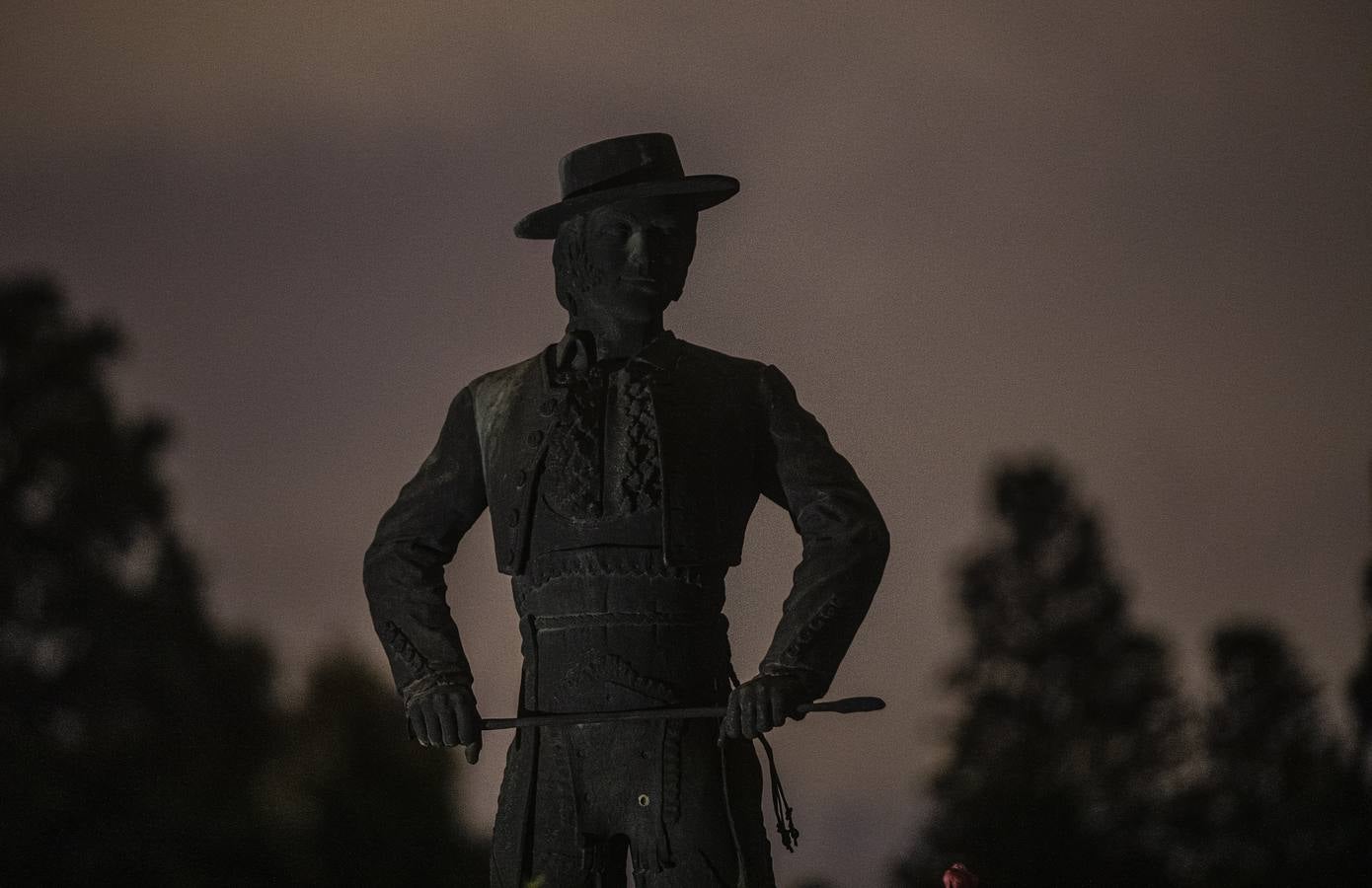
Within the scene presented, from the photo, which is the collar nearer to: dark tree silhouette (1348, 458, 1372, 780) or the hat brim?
the hat brim

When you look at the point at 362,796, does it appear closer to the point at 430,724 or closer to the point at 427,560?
the point at 427,560

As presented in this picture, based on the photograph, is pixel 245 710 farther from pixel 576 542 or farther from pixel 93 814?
pixel 576 542

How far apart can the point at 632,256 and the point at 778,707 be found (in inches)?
55.2

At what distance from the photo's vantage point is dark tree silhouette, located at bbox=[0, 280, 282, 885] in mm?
13414

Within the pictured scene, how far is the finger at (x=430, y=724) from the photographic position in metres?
6.80

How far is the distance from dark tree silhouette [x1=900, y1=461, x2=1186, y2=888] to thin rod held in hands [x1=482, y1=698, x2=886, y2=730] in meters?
5.90

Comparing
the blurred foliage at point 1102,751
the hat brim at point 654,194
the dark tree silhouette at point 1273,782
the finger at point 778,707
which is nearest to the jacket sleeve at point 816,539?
the finger at point 778,707

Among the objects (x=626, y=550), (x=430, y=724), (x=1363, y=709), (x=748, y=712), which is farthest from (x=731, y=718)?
(x=1363, y=709)

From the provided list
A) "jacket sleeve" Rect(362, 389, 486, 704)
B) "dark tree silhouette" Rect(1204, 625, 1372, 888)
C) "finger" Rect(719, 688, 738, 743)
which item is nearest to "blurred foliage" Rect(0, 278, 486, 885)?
"dark tree silhouette" Rect(1204, 625, 1372, 888)

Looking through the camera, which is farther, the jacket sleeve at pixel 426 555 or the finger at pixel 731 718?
the jacket sleeve at pixel 426 555

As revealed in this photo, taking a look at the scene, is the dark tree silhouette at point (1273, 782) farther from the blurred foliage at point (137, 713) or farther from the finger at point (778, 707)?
the finger at point (778, 707)

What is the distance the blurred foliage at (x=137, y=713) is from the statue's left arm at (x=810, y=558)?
6.46 m

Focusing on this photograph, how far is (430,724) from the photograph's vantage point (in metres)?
6.80

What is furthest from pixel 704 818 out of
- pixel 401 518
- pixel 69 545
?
pixel 69 545
